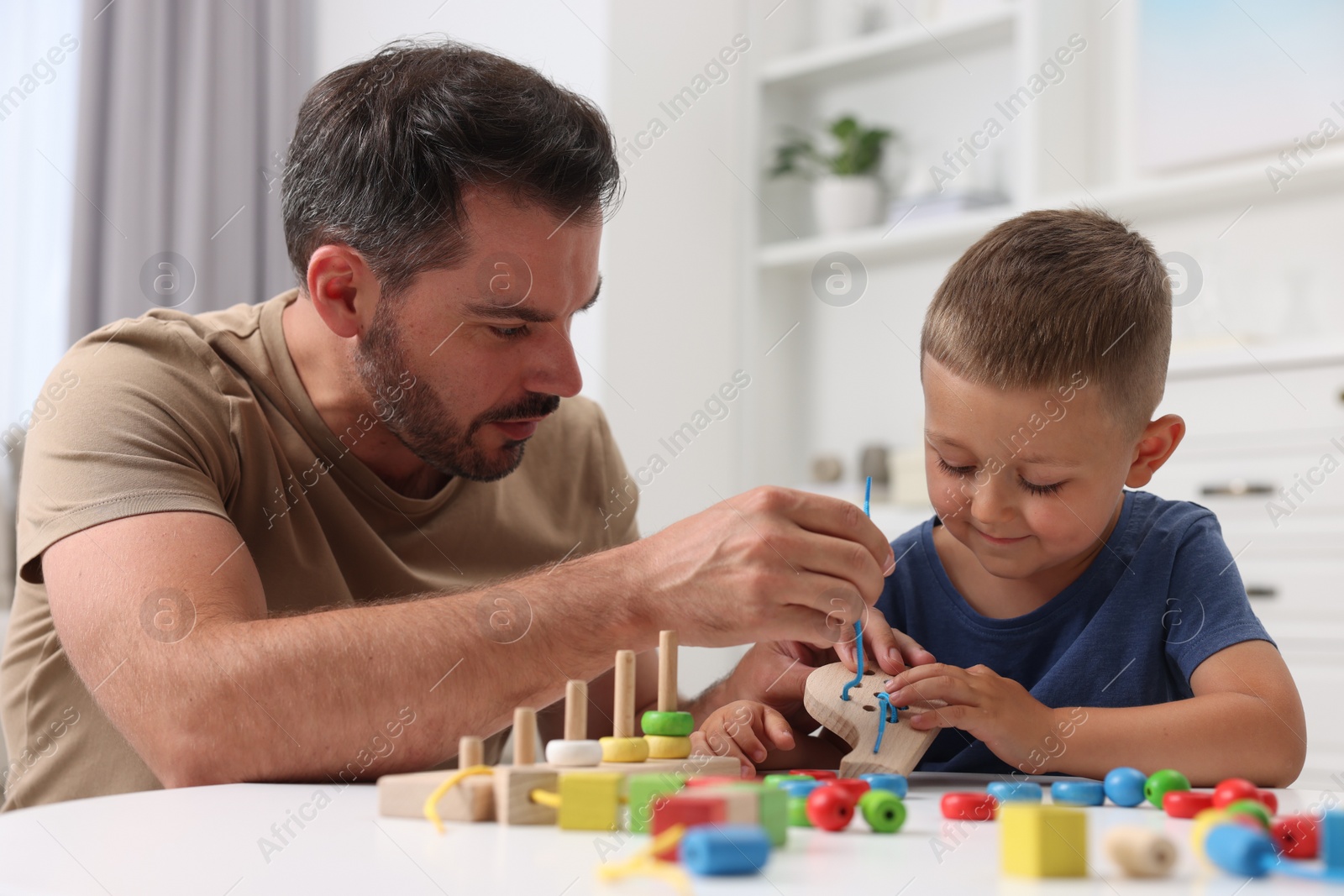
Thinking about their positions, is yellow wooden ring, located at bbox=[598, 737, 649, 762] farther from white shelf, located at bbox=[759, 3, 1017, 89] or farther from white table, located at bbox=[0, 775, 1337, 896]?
white shelf, located at bbox=[759, 3, 1017, 89]

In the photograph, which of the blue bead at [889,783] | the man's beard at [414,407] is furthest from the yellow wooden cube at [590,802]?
the man's beard at [414,407]

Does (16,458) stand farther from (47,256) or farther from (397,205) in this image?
(397,205)

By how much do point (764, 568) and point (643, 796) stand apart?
0.29 meters

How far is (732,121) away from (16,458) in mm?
2142

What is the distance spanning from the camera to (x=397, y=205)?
4.34ft

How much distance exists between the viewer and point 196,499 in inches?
42.6

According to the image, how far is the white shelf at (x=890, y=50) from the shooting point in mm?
3096

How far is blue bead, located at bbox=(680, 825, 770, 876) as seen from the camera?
530 mm

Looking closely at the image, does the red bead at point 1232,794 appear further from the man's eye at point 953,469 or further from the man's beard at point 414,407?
the man's beard at point 414,407

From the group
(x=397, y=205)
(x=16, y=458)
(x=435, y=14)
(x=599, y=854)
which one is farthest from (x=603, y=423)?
(x=435, y=14)

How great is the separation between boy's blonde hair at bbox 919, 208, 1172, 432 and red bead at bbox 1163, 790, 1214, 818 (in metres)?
0.49

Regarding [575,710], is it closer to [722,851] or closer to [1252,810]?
[722,851]

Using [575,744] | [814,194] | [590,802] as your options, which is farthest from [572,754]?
[814,194]

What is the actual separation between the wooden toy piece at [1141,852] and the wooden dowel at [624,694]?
36 cm
